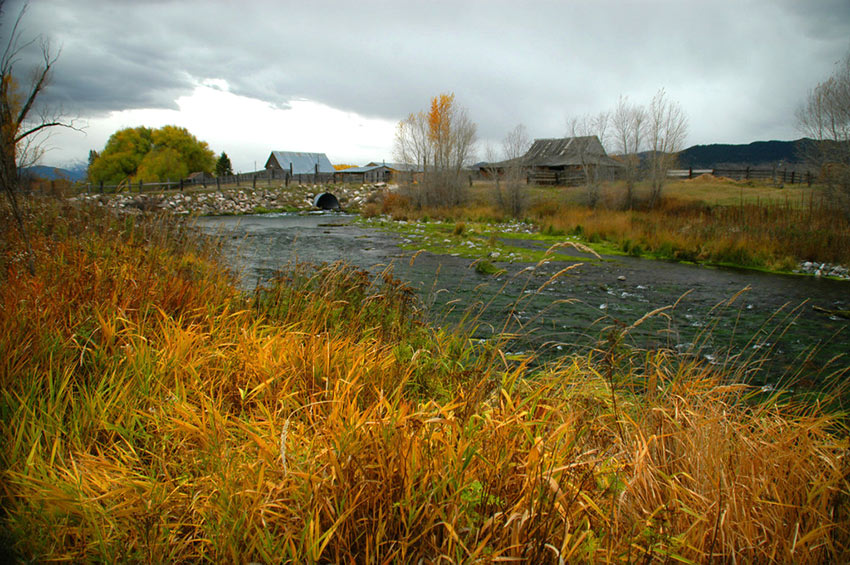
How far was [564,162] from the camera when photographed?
45.5m

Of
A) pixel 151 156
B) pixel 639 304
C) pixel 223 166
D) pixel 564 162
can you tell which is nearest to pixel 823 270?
pixel 639 304

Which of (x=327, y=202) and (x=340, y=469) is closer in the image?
(x=340, y=469)

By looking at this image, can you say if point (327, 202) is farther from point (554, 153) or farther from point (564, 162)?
point (554, 153)

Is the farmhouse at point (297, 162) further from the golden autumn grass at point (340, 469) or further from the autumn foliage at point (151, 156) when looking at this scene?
the golden autumn grass at point (340, 469)

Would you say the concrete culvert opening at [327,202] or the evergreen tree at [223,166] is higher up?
the evergreen tree at [223,166]

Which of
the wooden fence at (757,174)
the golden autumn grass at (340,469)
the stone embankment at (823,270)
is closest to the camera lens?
the golden autumn grass at (340,469)

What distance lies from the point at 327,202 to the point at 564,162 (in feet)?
76.7

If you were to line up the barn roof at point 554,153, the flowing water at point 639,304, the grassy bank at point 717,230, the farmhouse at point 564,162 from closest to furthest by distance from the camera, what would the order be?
the flowing water at point 639,304 → the grassy bank at point 717,230 → the farmhouse at point 564,162 → the barn roof at point 554,153

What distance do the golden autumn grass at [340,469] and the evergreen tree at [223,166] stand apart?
74.9m

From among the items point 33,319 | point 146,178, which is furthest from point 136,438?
point 146,178

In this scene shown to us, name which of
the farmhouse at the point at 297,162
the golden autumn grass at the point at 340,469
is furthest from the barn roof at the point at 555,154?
the farmhouse at the point at 297,162

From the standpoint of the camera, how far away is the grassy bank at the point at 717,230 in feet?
47.0

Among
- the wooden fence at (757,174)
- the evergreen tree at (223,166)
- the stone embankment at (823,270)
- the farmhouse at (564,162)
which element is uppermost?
the evergreen tree at (223,166)

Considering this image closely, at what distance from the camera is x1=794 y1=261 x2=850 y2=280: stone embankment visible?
12.7 meters
